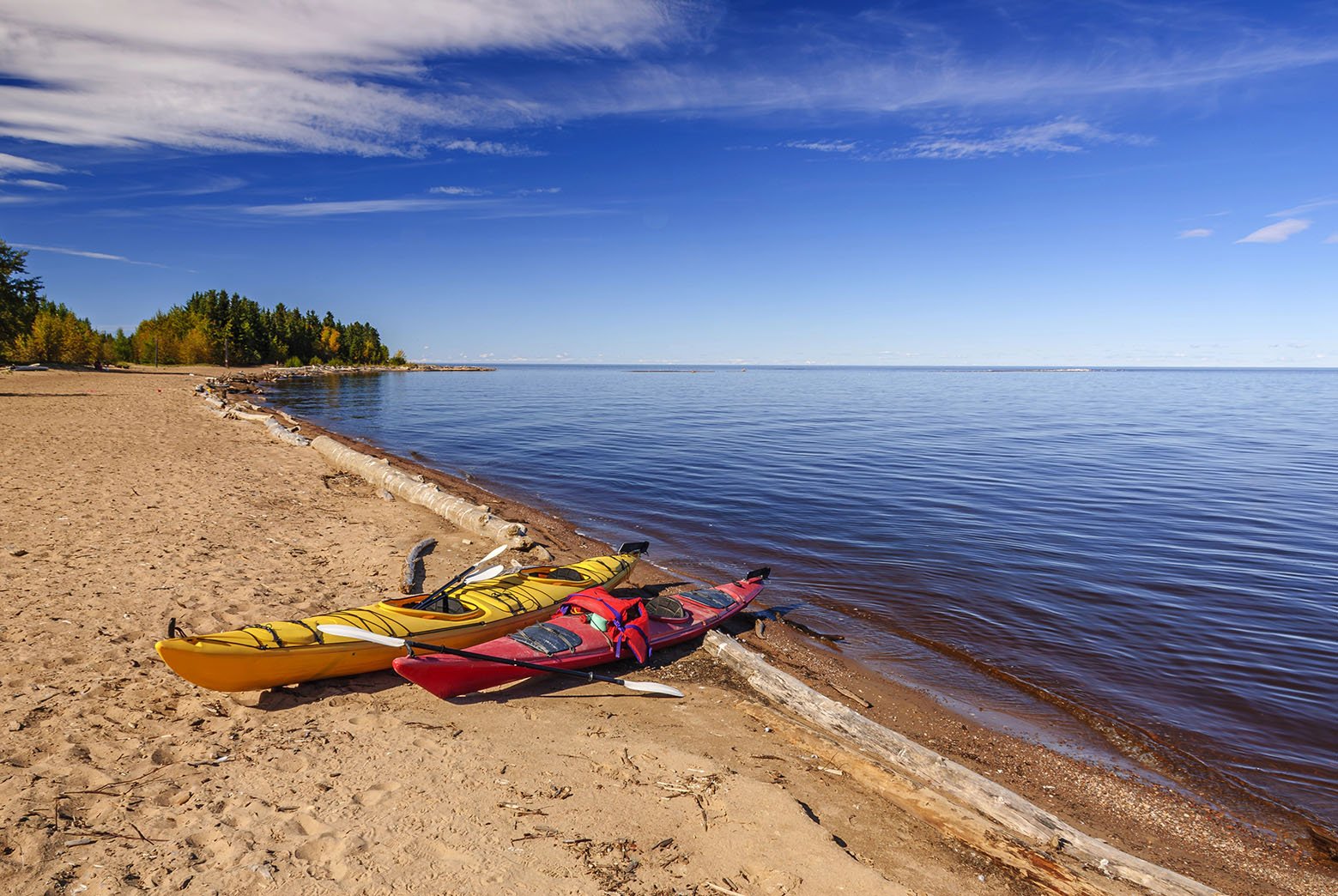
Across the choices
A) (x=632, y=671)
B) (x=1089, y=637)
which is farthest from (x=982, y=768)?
(x=1089, y=637)

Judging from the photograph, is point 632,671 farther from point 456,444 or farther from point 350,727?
point 456,444

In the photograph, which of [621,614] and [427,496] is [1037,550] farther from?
[427,496]

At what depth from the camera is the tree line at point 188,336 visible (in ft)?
162

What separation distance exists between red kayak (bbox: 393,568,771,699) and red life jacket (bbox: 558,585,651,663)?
0.01 m

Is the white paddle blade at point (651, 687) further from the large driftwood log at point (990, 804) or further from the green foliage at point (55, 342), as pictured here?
the green foliage at point (55, 342)

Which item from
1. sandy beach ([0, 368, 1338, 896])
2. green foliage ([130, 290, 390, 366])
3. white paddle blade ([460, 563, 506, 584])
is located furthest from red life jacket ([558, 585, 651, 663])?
green foliage ([130, 290, 390, 366])

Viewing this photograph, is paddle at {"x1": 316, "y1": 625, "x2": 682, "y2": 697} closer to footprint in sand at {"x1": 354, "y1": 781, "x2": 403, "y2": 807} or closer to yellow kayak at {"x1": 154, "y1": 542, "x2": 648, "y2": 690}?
yellow kayak at {"x1": 154, "y1": 542, "x2": 648, "y2": 690}

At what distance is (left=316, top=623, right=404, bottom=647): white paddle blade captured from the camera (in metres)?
7.10

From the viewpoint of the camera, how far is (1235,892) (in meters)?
5.74

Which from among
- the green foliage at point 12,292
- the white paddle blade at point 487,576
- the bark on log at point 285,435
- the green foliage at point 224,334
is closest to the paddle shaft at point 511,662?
the white paddle blade at point 487,576

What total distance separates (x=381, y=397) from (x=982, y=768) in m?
68.5

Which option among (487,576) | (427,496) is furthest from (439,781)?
(427,496)

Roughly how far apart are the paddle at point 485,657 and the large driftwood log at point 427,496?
235 inches

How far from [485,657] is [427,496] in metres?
10.3
